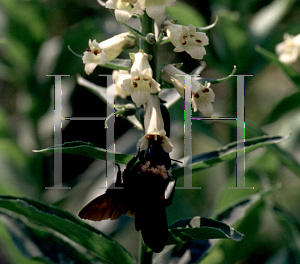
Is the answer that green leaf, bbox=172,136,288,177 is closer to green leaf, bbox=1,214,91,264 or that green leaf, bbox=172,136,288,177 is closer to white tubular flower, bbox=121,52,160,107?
white tubular flower, bbox=121,52,160,107

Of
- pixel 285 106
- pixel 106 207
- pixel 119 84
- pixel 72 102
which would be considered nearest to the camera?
pixel 106 207

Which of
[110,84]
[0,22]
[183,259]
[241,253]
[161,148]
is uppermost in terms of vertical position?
[0,22]

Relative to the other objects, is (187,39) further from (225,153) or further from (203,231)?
(203,231)

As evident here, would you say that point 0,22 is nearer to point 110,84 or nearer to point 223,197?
point 110,84

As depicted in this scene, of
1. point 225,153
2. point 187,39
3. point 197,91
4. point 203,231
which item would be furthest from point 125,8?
point 203,231

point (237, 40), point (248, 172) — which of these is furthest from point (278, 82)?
point (248, 172)

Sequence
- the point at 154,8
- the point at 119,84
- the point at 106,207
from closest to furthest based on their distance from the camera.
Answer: the point at 154,8
the point at 106,207
the point at 119,84
